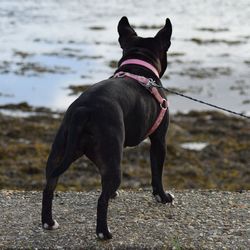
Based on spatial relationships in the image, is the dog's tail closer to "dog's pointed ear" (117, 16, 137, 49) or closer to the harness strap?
the harness strap

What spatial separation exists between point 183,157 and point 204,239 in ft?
27.2

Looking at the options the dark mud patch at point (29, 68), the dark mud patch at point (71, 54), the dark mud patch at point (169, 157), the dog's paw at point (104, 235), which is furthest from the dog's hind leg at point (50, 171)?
the dark mud patch at point (71, 54)

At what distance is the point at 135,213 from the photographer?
6.45 m

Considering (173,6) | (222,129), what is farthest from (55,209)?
(173,6)

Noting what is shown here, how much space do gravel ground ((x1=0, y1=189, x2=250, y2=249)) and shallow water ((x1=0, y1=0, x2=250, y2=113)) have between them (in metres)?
11.8

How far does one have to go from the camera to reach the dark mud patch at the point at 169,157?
39.5ft

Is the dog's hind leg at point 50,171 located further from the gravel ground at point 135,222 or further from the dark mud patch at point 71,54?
the dark mud patch at point 71,54

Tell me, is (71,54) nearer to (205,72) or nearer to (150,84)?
(205,72)

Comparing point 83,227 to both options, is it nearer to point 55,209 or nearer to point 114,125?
point 55,209

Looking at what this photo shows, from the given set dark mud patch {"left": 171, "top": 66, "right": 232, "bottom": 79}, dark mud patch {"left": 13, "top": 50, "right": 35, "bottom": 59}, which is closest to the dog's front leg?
dark mud patch {"left": 171, "top": 66, "right": 232, "bottom": 79}

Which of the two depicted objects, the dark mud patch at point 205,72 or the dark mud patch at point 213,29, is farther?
the dark mud patch at point 213,29

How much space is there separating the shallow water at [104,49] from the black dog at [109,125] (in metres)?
12.5

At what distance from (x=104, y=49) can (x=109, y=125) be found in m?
25.8

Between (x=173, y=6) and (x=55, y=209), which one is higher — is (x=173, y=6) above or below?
below
